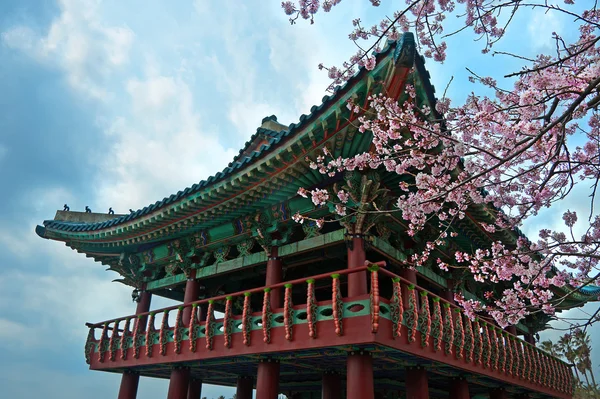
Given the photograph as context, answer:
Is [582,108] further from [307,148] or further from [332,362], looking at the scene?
[332,362]

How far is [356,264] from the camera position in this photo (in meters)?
9.46

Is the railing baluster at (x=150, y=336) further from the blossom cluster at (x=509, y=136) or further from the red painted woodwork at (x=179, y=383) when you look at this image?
the blossom cluster at (x=509, y=136)

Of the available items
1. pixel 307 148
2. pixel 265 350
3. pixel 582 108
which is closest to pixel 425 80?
pixel 307 148

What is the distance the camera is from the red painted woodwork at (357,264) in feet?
29.5

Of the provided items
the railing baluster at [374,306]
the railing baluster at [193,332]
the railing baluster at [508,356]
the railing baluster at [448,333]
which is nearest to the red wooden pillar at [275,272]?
the railing baluster at [193,332]

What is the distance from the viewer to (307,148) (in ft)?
30.0

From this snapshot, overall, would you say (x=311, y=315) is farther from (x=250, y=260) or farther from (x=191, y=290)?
(x=191, y=290)

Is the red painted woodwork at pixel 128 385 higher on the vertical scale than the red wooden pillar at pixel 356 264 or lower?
lower

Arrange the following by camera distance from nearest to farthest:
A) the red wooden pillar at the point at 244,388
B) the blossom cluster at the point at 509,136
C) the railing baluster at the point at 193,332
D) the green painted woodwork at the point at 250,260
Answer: the blossom cluster at the point at 509,136
the green painted woodwork at the point at 250,260
the railing baluster at the point at 193,332
the red wooden pillar at the point at 244,388

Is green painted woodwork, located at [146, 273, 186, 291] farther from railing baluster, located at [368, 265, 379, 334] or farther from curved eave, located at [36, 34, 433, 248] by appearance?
railing baluster, located at [368, 265, 379, 334]

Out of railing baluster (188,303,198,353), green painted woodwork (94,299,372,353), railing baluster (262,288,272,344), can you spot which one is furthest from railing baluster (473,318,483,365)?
railing baluster (188,303,198,353)

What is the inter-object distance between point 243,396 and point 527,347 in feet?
32.0

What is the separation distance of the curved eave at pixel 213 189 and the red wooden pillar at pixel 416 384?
5749 millimetres

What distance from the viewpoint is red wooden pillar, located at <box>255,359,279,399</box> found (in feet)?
32.4
